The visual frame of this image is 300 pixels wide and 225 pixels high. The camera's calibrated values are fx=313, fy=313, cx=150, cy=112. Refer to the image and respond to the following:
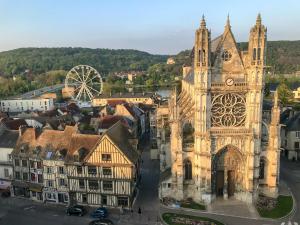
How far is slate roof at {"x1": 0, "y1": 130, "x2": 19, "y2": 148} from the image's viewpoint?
46781 millimetres

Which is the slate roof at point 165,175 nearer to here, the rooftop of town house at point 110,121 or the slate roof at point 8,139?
the rooftop of town house at point 110,121

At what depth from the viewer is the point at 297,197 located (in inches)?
1663

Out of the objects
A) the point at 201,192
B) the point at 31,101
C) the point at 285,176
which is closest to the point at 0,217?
the point at 201,192

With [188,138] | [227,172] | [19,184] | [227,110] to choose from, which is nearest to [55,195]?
[19,184]

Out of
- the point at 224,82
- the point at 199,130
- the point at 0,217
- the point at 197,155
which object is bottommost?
the point at 0,217

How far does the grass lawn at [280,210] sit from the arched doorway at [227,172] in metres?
4.44

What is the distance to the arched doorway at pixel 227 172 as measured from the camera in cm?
4056

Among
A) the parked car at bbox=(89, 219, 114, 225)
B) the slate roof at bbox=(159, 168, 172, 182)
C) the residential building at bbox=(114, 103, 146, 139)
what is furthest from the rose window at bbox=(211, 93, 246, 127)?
the residential building at bbox=(114, 103, 146, 139)

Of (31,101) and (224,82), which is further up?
(224,82)

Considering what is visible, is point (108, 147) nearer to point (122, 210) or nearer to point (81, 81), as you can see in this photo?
point (122, 210)

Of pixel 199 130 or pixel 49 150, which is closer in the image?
pixel 199 130

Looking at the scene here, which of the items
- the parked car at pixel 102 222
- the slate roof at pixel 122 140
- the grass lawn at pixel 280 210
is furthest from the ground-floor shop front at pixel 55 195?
the grass lawn at pixel 280 210

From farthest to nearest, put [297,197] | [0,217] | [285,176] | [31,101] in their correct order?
[31,101] → [285,176] → [297,197] → [0,217]

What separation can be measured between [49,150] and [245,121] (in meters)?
26.5
